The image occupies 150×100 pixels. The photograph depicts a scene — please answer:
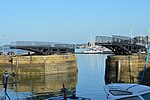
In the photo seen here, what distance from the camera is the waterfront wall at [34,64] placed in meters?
57.2

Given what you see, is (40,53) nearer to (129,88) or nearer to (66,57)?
(66,57)

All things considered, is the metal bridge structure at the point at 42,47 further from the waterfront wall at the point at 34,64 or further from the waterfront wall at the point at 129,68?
the waterfront wall at the point at 129,68

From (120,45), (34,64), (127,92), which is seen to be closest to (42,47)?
(34,64)

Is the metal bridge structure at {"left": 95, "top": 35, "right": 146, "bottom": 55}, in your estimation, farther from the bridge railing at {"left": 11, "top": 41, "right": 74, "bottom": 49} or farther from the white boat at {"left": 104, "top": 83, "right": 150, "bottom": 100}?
the white boat at {"left": 104, "top": 83, "right": 150, "bottom": 100}

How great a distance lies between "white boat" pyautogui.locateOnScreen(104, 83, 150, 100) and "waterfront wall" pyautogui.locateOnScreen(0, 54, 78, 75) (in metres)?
42.6

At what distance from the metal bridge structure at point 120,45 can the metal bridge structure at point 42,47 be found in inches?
→ 439

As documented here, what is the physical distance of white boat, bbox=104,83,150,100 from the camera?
13.8 meters

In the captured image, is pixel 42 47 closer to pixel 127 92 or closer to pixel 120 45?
pixel 120 45

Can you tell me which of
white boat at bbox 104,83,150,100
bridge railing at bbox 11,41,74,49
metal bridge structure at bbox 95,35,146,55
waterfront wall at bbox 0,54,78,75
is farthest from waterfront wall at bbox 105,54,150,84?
white boat at bbox 104,83,150,100

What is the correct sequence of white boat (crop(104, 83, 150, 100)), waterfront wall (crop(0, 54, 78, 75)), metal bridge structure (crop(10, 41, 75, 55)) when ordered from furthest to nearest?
metal bridge structure (crop(10, 41, 75, 55))
waterfront wall (crop(0, 54, 78, 75))
white boat (crop(104, 83, 150, 100))

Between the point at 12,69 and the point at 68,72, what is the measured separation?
32.8 ft

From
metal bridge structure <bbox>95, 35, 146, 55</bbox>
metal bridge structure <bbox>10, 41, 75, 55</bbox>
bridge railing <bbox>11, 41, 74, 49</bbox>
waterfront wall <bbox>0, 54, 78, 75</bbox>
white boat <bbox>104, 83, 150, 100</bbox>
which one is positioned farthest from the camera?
bridge railing <bbox>11, 41, 74, 49</bbox>

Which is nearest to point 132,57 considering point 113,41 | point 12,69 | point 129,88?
point 113,41

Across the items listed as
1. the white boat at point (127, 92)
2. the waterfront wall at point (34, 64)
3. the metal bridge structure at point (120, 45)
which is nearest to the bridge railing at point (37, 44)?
the waterfront wall at point (34, 64)
